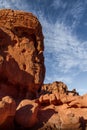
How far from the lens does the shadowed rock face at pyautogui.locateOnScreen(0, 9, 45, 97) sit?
18688 millimetres

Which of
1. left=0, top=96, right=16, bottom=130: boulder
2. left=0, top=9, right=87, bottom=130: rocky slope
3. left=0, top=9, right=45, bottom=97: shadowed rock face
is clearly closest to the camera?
left=0, top=96, right=16, bottom=130: boulder

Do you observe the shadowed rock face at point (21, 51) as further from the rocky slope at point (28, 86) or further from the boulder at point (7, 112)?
the boulder at point (7, 112)

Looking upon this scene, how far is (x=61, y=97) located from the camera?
19156 mm

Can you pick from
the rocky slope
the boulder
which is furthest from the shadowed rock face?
the boulder

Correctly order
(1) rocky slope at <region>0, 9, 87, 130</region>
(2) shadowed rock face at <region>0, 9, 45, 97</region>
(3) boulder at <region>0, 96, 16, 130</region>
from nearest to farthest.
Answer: (3) boulder at <region>0, 96, 16, 130</region> < (1) rocky slope at <region>0, 9, 87, 130</region> < (2) shadowed rock face at <region>0, 9, 45, 97</region>

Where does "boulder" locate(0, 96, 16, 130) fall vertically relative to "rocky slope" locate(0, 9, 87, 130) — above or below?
below

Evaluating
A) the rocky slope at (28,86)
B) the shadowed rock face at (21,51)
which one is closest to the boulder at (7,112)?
the rocky slope at (28,86)

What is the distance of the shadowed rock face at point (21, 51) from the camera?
61.3ft

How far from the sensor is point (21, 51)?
1998 cm

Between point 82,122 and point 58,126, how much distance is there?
5.49ft

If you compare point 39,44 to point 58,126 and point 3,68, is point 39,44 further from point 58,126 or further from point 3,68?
point 58,126

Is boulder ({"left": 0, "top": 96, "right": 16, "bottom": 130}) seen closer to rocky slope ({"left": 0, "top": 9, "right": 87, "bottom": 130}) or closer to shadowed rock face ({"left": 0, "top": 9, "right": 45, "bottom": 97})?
rocky slope ({"left": 0, "top": 9, "right": 87, "bottom": 130})

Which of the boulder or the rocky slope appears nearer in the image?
the boulder

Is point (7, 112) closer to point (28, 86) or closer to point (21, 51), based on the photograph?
point (28, 86)
